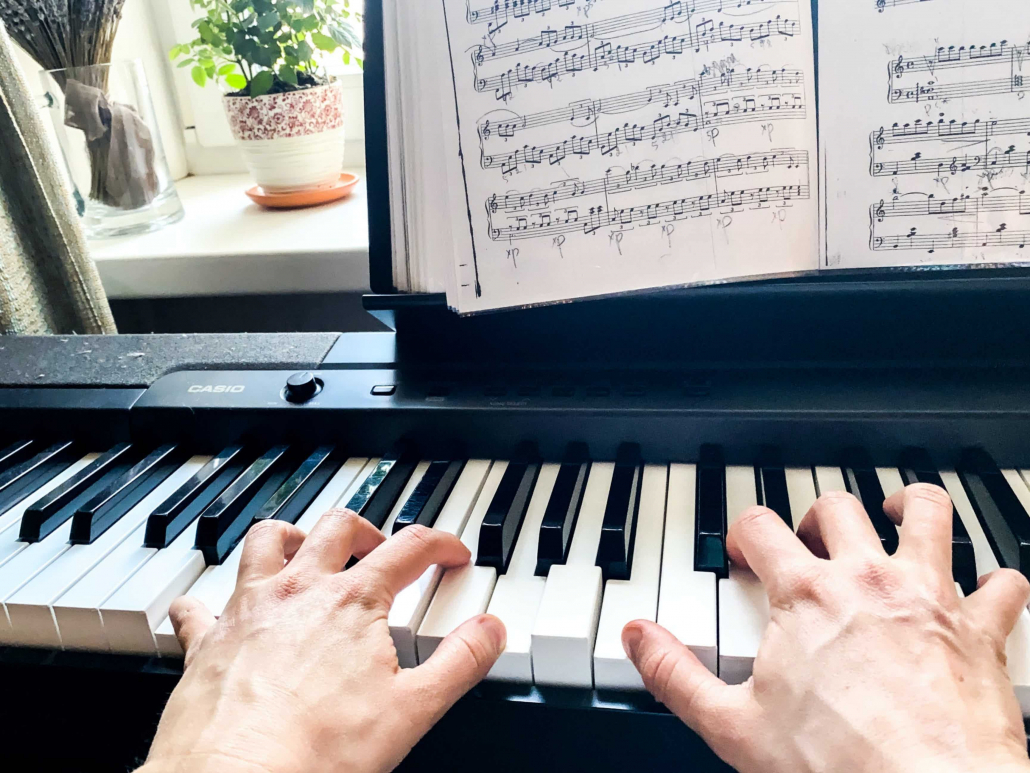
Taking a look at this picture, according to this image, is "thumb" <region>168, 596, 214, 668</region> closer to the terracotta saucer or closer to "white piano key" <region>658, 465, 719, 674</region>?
"white piano key" <region>658, 465, 719, 674</region>

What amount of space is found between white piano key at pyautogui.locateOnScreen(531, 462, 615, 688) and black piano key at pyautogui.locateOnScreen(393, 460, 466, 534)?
0.13 m

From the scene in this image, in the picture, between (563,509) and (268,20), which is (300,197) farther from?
(563,509)

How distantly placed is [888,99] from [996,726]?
1.52 ft

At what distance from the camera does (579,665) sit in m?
0.54

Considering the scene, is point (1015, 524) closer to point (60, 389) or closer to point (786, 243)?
point (786, 243)

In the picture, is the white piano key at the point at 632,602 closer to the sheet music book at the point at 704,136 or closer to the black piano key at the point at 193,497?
the sheet music book at the point at 704,136

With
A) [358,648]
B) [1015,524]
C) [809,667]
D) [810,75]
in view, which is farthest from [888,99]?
[358,648]

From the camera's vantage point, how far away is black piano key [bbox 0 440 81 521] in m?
0.80

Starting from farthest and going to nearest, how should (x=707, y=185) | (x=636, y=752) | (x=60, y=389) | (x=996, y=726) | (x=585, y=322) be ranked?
(x=60, y=389) < (x=585, y=322) < (x=707, y=185) < (x=636, y=752) < (x=996, y=726)

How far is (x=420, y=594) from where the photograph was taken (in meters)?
0.60

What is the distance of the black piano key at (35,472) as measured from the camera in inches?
31.4

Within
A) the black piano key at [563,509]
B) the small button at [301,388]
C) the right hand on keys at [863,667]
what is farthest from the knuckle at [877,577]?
the small button at [301,388]

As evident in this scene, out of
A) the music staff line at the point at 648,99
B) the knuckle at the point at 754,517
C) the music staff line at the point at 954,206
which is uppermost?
the music staff line at the point at 648,99

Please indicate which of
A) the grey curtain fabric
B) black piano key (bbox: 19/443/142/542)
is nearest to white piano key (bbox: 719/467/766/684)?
black piano key (bbox: 19/443/142/542)
